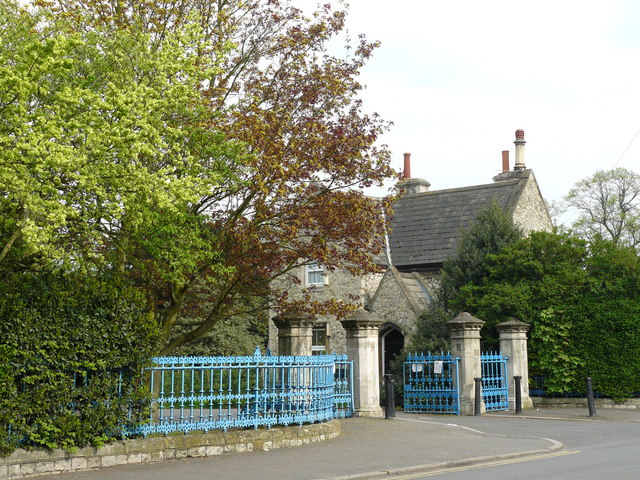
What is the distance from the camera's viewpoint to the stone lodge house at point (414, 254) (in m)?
30.8

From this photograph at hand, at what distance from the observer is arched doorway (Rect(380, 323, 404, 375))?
31156 mm

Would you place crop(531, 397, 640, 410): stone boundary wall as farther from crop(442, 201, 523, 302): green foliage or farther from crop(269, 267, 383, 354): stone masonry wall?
crop(269, 267, 383, 354): stone masonry wall

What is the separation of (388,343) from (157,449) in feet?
64.8

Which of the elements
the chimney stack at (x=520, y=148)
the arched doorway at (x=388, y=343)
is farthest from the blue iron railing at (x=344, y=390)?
the chimney stack at (x=520, y=148)

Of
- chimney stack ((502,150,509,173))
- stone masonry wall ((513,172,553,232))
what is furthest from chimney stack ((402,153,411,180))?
stone masonry wall ((513,172,553,232))

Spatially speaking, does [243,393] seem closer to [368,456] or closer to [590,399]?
[368,456]

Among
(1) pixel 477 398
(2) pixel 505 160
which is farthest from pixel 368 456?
(2) pixel 505 160

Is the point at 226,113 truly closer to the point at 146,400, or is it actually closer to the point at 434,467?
the point at 146,400

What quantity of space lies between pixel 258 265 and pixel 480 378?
7.69 meters

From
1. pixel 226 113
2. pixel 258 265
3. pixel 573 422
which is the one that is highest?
pixel 226 113

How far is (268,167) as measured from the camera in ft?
51.4

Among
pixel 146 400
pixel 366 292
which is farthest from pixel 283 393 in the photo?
pixel 366 292

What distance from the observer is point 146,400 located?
12602mm

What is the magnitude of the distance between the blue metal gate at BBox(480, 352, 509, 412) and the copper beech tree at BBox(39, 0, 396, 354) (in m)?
6.19
